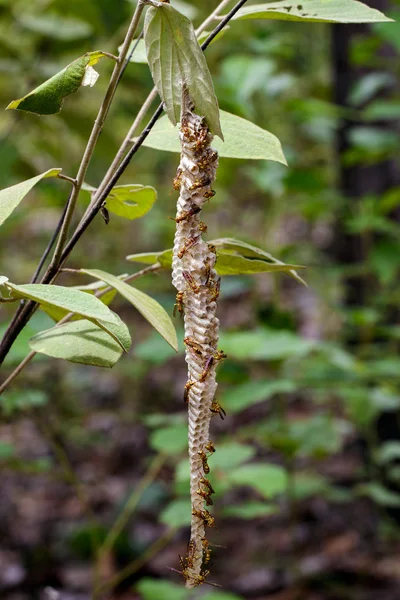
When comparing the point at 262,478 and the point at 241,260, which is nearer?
the point at 241,260

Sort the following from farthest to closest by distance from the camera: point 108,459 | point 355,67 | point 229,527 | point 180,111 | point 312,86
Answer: point 312,86 < point 108,459 < point 355,67 < point 229,527 < point 180,111

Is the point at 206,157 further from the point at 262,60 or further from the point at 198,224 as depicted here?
the point at 262,60

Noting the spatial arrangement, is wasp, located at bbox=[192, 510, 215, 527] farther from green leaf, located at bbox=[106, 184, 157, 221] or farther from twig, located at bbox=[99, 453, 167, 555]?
twig, located at bbox=[99, 453, 167, 555]

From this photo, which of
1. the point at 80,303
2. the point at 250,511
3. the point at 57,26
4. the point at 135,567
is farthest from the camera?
the point at 57,26

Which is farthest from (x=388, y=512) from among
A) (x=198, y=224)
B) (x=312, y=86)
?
(x=198, y=224)

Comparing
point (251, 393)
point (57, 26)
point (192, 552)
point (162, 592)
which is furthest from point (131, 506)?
point (57, 26)

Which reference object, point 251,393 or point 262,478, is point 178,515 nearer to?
point 262,478
